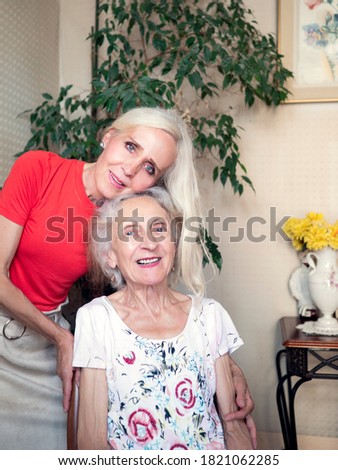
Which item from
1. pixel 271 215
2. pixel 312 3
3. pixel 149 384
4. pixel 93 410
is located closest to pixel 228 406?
pixel 149 384

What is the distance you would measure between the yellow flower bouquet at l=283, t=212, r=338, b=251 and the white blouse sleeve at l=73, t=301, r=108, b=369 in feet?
4.62

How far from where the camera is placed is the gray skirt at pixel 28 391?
184 centimetres

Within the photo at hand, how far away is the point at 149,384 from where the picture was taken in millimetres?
1650

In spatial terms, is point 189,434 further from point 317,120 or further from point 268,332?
point 317,120

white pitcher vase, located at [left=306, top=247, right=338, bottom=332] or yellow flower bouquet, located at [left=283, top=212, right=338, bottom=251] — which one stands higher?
yellow flower bouquet, located at [left=283, top=212, right=338, bottom=251]

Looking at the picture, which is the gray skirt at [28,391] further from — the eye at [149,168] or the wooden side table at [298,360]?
the wooden side table at [298,360]

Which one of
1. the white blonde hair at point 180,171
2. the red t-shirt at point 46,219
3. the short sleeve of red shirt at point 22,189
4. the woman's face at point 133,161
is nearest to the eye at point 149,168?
the woman's face at point 133,161

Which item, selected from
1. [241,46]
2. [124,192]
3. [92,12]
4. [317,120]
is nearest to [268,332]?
[317,120]

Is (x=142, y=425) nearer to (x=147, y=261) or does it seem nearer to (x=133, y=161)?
(x=147, y=261)

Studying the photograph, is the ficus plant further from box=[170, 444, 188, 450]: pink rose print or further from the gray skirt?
box=[170, 444, 188, 450]: pink rose print

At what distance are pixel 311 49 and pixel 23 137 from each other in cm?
153

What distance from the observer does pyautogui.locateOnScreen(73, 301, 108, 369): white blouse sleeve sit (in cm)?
164

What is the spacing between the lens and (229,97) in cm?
312

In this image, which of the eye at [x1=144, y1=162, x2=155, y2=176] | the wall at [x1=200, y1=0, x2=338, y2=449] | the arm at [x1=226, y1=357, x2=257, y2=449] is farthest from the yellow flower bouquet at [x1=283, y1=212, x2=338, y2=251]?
the eye at [x1=144, y1=162, x2=155, y2=176]
